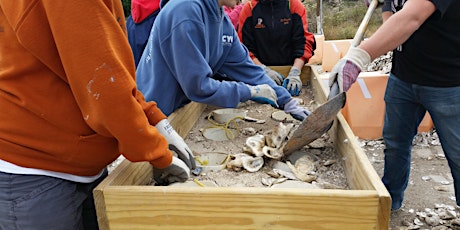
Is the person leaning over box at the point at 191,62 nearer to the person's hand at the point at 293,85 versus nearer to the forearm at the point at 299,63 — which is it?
the person's hand at the point at 293,85

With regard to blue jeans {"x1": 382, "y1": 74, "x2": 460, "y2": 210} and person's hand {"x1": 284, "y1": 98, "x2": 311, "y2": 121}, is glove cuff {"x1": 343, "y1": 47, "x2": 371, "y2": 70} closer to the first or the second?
person's hand {"x1": 284, "y1": 98, "x2": 311, "y2": 121}

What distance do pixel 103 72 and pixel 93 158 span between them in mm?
312

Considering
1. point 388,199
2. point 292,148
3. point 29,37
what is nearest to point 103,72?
point 29,37

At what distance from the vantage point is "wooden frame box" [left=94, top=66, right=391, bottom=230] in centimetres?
113

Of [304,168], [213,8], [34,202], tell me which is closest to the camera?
[34,202]

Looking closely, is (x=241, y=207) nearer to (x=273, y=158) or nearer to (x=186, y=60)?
(x=273, y=158)

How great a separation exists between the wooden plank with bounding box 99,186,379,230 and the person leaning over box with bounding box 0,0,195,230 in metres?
0.13

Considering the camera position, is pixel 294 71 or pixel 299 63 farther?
pixel 299 63

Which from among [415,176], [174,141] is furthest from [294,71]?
[174,141]

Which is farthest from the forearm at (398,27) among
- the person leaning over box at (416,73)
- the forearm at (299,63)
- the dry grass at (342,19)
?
the dry grass at (342,19)

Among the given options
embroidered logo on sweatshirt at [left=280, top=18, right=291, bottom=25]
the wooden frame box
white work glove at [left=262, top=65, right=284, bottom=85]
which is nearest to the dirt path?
white work glove at [left=262, top=65, right=284, bottom=85]

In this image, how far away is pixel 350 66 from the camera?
169 cm

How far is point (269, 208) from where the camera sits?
3.78ft

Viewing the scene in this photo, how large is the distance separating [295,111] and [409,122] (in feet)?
2.48
